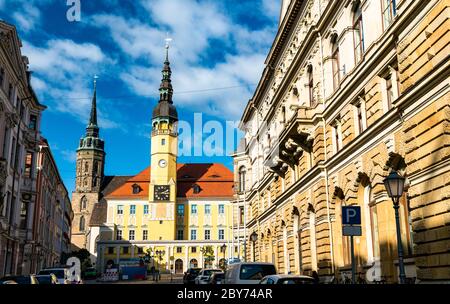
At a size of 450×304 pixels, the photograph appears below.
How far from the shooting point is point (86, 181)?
12738 centimetres

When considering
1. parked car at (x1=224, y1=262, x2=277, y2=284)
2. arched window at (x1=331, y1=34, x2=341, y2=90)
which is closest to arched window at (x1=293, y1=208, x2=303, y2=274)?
arched window at (x1=331, y1=34, x2=341, y2=90)

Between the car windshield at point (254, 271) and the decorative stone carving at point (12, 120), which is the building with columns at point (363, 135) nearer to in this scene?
the car windshield at point (254, 271)

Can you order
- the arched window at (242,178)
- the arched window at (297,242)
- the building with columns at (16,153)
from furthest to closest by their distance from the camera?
the arched window at (242,178) → the building with columns at (16,153) → the arched window at (297,242)

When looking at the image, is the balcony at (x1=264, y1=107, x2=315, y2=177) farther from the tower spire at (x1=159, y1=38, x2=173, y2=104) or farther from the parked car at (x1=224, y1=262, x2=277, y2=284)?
the tower spire at (x1=159, y1=38, x2=173, y2=104)

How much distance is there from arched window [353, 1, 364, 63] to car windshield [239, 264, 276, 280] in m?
10.8

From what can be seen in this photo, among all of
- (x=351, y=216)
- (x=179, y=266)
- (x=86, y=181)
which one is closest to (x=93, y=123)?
(x=86, y=181)

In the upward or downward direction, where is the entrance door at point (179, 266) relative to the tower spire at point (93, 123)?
downward

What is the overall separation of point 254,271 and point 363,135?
24.6 ft

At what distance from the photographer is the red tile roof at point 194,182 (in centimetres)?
10338

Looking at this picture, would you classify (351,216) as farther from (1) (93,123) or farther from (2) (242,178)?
(1) (93,123)

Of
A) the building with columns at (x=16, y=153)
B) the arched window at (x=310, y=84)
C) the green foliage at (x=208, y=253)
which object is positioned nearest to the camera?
the arched window at (x=310, y=84)

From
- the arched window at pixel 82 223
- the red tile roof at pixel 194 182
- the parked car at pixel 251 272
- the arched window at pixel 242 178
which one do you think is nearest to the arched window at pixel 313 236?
the parked car at pixel 251 272

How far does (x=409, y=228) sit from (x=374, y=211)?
11.6 ft

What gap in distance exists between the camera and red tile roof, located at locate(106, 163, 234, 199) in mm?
103375
